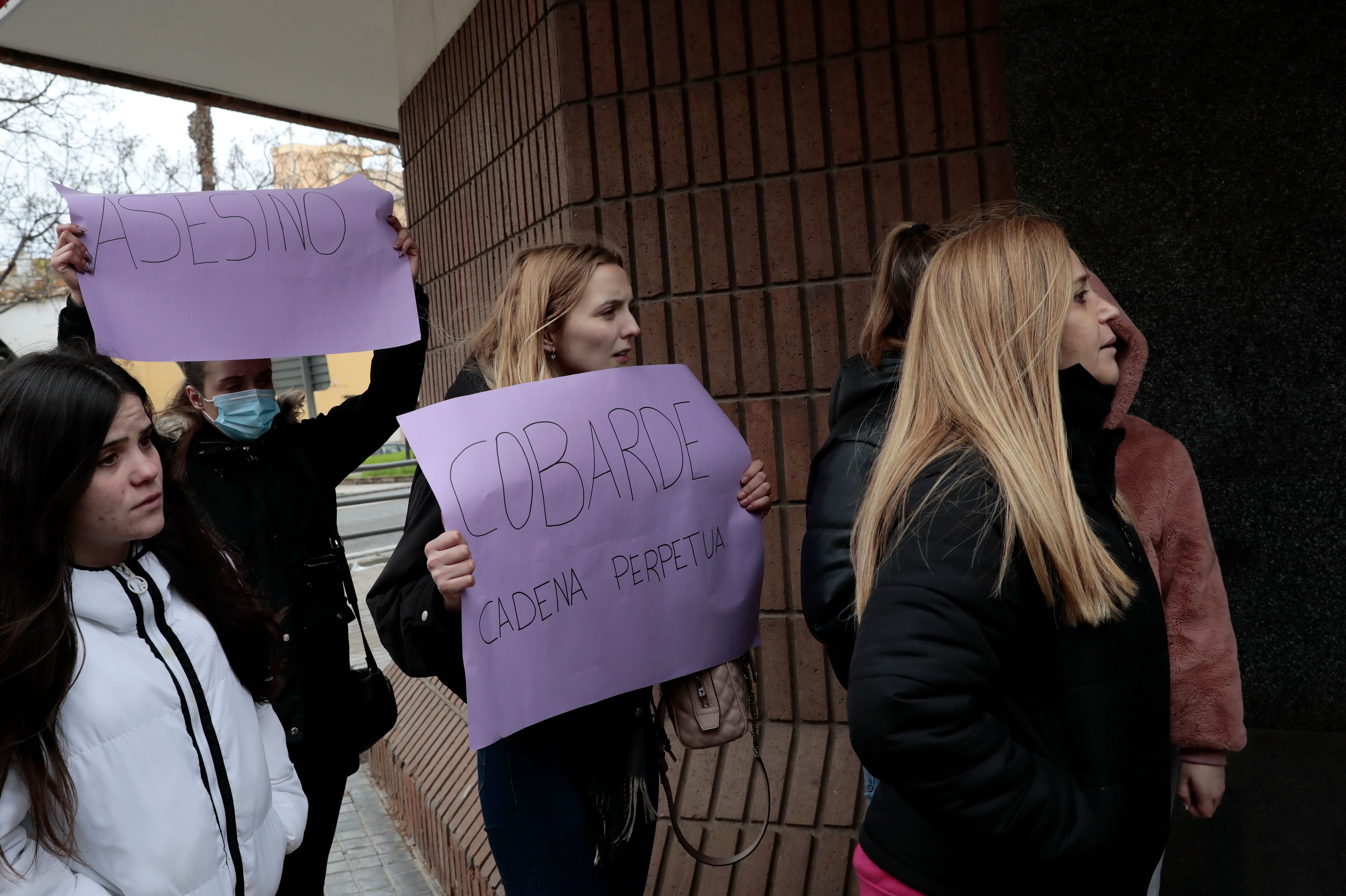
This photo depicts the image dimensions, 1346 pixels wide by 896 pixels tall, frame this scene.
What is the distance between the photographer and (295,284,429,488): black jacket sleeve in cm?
251

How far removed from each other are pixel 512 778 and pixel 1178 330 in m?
2.46

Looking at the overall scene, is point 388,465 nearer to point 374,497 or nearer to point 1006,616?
point 374,497

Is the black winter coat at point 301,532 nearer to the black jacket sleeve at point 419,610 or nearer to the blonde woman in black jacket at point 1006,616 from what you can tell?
the black jacket sleeve at point 419,610

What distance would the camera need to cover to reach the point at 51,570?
1.49 metres

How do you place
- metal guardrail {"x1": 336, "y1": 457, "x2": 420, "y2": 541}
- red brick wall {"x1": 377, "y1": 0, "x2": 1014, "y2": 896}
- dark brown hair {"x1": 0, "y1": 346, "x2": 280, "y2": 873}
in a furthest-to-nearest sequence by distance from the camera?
metal guardrail {"x1": 336, "y1": 457, "x2": 420, "y2": 541}
red brick wall {"x1": 377, "y1": 0, "x2": 1014, "y2": 896}
dark brown hair {"x1": 0, "y1": 346, "x2": 280, "y2": 873}

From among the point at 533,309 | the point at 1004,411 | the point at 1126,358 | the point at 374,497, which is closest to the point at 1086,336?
the point at 1004,411

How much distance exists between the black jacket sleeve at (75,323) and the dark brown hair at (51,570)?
1.64ft

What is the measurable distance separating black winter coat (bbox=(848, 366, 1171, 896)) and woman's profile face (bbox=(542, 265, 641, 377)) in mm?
893

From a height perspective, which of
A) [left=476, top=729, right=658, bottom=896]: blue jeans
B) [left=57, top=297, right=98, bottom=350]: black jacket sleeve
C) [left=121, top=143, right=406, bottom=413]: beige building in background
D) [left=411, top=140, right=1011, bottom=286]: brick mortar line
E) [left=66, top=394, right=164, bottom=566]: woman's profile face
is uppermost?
[left=121, top=143, right=406, bottom=413]: beige building in background

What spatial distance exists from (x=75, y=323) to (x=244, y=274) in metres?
0.34

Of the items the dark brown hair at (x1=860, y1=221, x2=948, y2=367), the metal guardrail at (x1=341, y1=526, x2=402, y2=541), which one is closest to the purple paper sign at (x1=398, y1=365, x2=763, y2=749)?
the dark brown hair at (x1=860, y1=221, x2=948, y2=367)

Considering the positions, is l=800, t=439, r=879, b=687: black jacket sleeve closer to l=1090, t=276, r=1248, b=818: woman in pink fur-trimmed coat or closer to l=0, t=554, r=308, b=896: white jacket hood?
l=1090, t=276, r=1248, b=818: woman in pink fur-trimmed coat

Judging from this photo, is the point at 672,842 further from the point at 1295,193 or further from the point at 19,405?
the point at 1295,193

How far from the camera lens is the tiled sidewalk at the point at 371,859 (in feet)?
13.7
